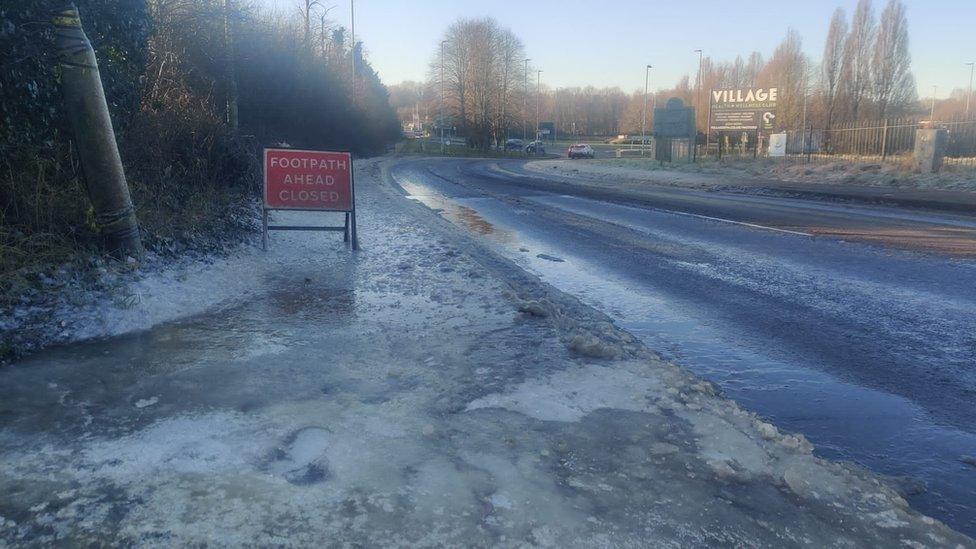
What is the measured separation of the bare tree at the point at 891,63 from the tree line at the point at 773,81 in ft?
0.20

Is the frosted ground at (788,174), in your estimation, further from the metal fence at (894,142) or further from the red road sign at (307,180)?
the red road sign at (307,180)

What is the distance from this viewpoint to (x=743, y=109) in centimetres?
3828

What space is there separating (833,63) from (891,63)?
4.08 meters

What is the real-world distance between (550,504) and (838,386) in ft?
8.96

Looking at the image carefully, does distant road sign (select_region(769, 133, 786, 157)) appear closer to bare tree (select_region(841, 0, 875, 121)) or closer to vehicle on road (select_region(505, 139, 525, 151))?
bare tree (select_region(841, 0, 875, 121))

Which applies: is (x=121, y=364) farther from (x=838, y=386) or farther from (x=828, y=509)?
(x=838, y=386)

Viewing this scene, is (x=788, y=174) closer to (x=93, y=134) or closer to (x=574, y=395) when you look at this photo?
(x=93, y=134)

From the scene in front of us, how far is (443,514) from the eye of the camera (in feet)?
10.1

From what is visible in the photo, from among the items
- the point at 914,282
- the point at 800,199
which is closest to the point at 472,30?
the point at 800,199

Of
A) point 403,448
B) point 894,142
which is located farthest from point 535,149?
point 403,448

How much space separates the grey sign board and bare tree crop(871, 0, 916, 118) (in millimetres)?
17386

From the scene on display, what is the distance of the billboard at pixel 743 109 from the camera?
3750 centimetres

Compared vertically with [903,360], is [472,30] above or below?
above

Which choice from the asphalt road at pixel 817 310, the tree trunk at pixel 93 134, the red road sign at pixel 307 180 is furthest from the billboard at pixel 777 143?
the tree trunk at pixel 93 134
